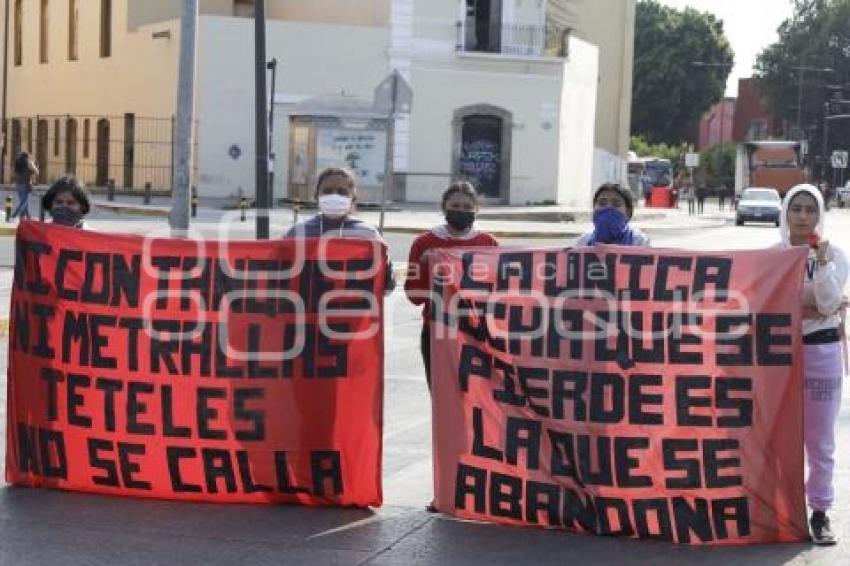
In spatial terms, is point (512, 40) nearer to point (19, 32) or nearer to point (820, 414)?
point (19, 32)

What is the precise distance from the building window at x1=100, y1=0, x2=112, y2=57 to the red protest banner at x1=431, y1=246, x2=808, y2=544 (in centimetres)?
4356

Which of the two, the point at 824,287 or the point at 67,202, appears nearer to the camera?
the point at 824,287

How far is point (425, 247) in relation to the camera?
7.88 meters

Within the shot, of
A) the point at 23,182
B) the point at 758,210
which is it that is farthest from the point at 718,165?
the point at 23,182

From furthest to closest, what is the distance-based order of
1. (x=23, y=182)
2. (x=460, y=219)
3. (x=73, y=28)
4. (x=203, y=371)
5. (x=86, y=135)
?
(x=73, y=28) < (x=86, y=135) < (x=23, y=182) < (x=460, y=219) < (x=203, y=371)

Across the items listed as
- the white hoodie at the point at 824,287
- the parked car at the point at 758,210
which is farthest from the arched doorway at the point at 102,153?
the white hoodie at the point at 824,287

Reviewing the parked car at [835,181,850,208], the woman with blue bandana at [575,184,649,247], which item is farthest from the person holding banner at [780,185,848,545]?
the parked car at [835,181,850,208]

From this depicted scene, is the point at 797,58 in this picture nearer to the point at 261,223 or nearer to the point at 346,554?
the point at 261,223

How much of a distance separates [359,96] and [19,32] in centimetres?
2237

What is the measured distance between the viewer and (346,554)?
635 cm

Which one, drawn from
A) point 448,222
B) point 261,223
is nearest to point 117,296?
point 448,222

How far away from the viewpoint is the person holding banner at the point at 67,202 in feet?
26.1

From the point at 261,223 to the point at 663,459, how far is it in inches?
616

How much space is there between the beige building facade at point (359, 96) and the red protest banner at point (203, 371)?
101ft
